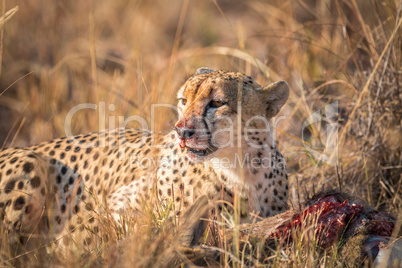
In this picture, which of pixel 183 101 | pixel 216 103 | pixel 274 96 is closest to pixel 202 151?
pixel 216 103

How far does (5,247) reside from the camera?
97.2 inches

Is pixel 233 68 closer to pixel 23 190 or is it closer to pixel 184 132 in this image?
pixel 184 132

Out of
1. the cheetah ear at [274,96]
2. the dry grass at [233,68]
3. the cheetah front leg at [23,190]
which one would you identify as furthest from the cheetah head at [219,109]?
the cheetah front leg at [23,190]

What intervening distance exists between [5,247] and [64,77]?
396 cm

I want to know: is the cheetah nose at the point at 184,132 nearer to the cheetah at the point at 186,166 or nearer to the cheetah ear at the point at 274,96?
the cheetah at the point at 186,166

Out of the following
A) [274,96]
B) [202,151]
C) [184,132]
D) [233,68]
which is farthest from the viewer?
[233,68]

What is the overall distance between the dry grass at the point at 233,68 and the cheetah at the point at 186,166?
255 millimetres

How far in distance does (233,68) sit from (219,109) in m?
1.75

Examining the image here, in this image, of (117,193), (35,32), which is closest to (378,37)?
(117,193)

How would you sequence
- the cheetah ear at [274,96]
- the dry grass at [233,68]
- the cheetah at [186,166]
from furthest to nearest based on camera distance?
the dry grass at [233,68], the cheetah ear at [274,96], the cheetah at [186,166]

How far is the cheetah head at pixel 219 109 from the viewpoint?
2887 millimetres

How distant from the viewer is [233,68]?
467 cm

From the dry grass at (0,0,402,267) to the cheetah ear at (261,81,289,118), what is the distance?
55cm

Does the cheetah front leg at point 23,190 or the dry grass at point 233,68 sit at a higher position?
the dry grass at point 233,68
